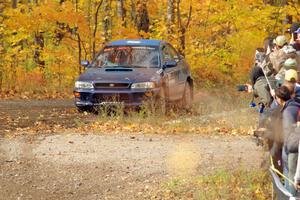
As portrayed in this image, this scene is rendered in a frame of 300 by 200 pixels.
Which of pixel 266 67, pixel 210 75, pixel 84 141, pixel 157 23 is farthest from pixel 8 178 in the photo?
pixel 157 23

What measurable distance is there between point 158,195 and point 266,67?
11.2ft

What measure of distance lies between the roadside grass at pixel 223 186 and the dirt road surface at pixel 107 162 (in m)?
0.22

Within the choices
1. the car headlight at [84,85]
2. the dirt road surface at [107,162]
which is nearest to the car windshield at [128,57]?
the car headlight at [84,85]

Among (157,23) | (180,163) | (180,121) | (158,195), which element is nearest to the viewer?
(158,195)

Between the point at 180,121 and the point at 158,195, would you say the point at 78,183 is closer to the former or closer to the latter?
the point at 158,195

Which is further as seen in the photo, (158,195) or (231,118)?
(231,118)

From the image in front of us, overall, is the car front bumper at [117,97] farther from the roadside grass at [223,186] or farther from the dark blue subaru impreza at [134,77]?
the roadside grass at [223,186]

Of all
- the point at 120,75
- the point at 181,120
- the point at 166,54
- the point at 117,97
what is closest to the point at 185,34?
the point at 166,54

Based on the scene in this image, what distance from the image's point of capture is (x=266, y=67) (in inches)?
393

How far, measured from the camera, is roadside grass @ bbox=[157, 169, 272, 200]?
7203 millimetres

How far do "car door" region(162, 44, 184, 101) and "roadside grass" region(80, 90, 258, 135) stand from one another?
514 mm

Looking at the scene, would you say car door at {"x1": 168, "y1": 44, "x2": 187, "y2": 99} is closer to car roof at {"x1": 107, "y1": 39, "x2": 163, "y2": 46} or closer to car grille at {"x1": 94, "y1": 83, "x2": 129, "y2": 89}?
car roof at {"x1": 107, "y1": 39, "x2": 163, "y2": 46}

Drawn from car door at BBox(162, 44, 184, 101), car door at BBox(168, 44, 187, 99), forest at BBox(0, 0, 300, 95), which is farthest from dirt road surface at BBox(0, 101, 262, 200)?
forest at BBox(0, 0, 300, 95)

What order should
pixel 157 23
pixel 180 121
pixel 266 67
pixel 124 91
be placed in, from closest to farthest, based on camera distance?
pixel 266 67 < pixel 180 121 < pixel 124 91 < pixel 157 23
